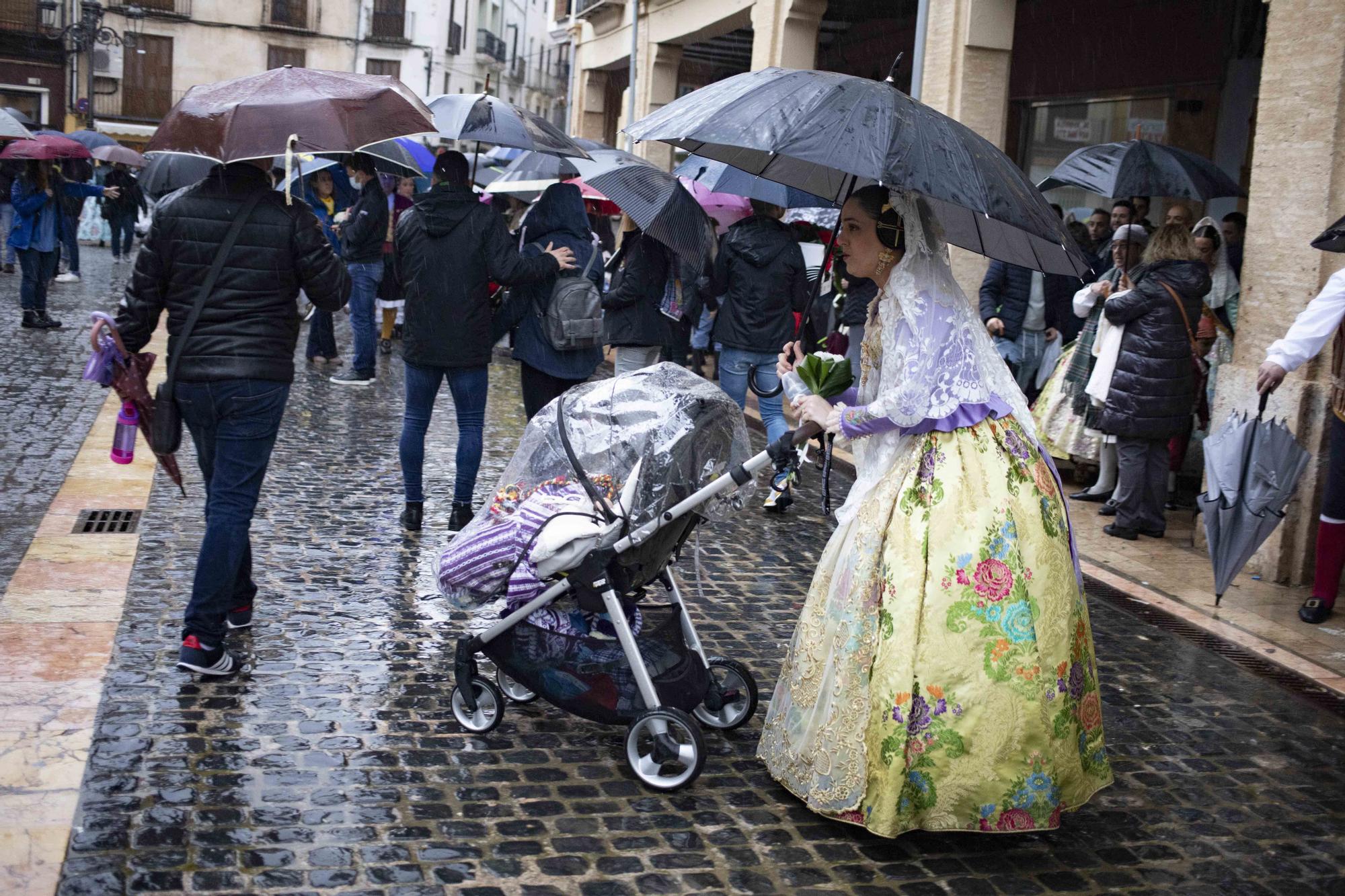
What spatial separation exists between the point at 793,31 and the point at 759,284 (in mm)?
6843

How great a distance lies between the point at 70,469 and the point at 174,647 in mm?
3355

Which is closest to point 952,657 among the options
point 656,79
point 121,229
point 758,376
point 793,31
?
point 758,376

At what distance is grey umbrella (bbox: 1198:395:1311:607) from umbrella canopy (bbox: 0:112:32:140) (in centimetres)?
1349

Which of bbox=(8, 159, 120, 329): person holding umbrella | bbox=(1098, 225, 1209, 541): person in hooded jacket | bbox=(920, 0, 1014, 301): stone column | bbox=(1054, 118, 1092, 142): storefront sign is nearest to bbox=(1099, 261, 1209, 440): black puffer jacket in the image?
bbox=(1098, 225, 1209, 541): person in hooded jacket

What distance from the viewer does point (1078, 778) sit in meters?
3.93

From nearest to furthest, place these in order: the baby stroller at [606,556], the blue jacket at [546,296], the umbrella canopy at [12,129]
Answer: the baby stroller at [606,556] → the blue jacket at [546,296] → the umbrella canopy at [12,129]

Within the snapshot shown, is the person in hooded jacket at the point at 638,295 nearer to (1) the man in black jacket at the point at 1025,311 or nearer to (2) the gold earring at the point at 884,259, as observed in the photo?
(1) the man in black jacket at the point at 1025,311

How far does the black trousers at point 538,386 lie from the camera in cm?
722

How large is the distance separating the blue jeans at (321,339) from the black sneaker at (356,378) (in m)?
0.80

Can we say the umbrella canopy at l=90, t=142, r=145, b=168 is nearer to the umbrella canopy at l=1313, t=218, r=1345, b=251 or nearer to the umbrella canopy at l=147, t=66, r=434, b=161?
the umbrella canopy at l=147, t=66, r=434, b=161

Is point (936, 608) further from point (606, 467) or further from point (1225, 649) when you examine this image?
point (1225, 649)

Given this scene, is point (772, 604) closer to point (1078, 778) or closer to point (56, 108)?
point (1078, 778)

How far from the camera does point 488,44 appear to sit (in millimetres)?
51719

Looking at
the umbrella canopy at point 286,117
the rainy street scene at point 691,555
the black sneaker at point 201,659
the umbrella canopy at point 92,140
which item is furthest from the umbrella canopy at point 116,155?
the black sneaker at point 201,659
